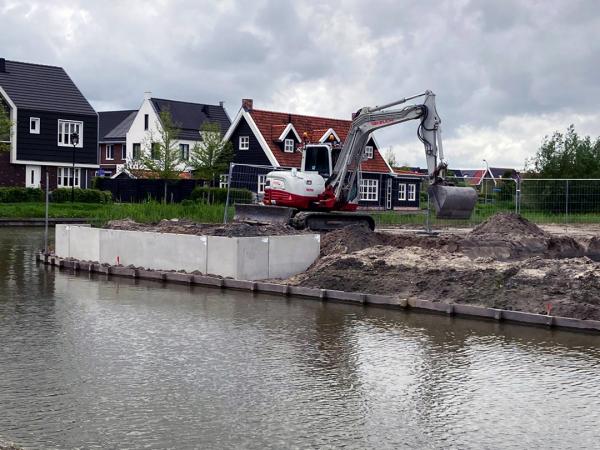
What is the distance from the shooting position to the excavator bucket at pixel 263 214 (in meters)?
24.1

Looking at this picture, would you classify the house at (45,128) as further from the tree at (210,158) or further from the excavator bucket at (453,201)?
the excavator bucket at (453,201)

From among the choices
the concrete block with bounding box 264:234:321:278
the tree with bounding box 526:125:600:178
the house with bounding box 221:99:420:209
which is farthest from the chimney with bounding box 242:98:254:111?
the concrete block with bounding box 264:234:321:278

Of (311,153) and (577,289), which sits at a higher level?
(311,153)

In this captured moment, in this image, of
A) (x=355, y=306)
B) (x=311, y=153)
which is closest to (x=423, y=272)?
(x=355, y=306)

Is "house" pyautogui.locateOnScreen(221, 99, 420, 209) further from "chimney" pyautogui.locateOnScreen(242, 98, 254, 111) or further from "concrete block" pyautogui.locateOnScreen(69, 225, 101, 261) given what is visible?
"concrete block" pyautogui.locateOnScreen(69, 225, 101, 261)

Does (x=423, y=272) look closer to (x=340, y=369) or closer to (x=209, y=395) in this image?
(x=340, y=369)

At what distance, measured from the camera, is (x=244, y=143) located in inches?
2199

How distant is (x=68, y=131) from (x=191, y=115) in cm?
2331

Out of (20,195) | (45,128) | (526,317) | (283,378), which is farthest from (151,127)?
(283,378)

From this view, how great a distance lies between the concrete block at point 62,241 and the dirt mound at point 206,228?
3.61 feet

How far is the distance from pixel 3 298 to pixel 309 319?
582 cm

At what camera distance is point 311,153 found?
84.4ft

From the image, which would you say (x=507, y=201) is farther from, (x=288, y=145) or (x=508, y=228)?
(x=288, y=145)

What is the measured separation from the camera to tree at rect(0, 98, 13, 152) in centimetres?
4641
